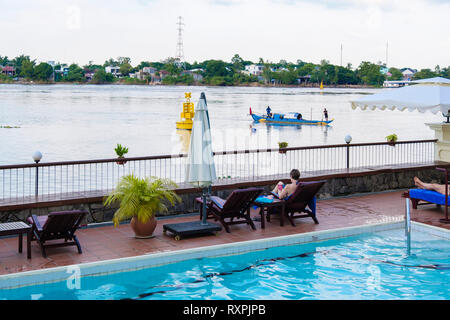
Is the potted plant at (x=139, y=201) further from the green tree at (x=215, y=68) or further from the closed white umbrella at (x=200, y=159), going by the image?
the green tree at (x=215, y=68)

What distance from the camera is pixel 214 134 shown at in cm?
6888

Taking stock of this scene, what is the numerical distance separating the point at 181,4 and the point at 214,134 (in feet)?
275

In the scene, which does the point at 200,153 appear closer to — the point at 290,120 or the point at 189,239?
the point at 189,239

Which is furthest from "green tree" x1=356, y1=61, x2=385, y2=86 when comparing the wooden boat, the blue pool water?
the blue pool water

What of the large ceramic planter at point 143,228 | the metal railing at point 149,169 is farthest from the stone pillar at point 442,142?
the large ceramic planter at point 143,228

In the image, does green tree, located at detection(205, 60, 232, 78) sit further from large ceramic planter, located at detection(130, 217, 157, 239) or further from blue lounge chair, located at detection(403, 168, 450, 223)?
large ceramic planter, located at detection(130, 217, 157, 239)

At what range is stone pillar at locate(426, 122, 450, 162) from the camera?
1498cm

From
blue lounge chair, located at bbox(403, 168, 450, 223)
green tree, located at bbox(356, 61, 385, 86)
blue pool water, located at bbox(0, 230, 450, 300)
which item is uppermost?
green tree, located at bbox(356, 61, 385, 86)

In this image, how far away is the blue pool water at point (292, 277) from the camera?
7.40 meters

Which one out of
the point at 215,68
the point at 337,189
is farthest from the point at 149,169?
the point at 215,68

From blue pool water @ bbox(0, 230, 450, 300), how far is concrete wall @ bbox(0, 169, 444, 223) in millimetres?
2643

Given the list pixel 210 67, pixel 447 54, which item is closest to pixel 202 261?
pixel 447 54

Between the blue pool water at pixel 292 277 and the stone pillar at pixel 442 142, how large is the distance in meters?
6.15
